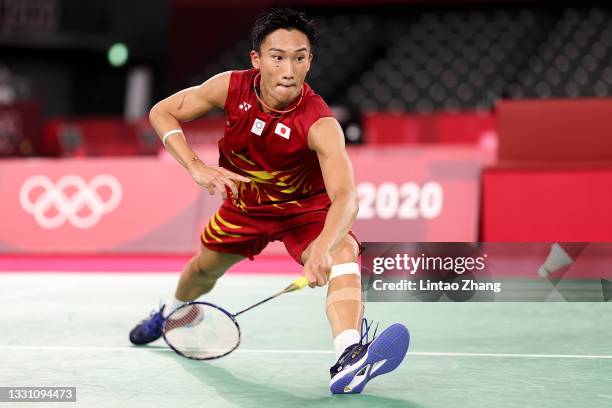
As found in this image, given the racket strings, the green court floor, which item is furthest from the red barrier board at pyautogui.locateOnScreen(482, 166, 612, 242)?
the racket strings

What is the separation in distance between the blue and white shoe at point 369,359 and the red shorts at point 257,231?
28.8 inches

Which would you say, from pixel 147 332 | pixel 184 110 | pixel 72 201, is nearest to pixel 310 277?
pixel 184 110

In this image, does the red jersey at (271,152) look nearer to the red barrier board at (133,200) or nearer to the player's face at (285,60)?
the player's face at (285,60)

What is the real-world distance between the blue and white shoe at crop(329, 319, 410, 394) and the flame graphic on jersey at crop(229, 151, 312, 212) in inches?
37.7

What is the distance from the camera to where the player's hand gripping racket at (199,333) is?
14.2 ft

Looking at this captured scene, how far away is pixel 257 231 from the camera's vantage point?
4418 millimetres

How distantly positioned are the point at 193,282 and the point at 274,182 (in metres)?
0.75

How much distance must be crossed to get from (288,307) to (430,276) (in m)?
1.32

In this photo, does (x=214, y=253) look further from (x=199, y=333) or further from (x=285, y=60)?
(x=285, y=60)

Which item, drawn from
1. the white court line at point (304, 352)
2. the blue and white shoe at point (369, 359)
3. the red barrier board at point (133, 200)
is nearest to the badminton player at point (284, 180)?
the blue and white shoe at point (369, 359)

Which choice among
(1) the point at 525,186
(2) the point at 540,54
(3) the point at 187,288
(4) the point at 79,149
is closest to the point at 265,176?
(3) the point at 187,288

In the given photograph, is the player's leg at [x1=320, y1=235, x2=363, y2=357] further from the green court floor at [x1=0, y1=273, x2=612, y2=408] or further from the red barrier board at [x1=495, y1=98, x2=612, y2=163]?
the red barrier board at [x1=495, y1=98, x2=612, y2=163]

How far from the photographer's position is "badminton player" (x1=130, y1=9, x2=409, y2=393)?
11.9 feet

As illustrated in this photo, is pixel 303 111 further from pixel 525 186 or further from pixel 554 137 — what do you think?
pixel 554 137
